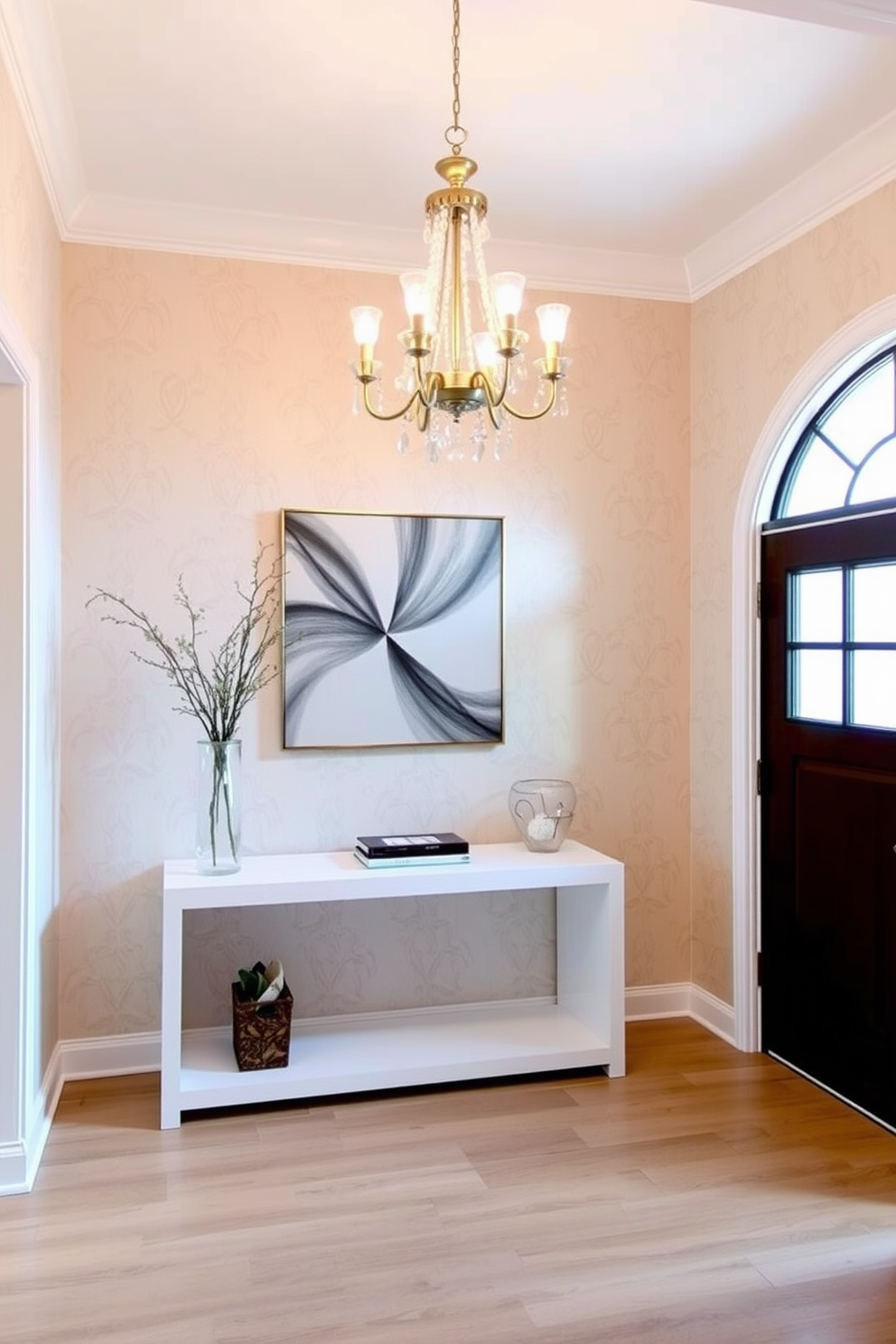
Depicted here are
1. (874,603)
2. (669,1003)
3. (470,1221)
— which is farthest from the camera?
(669,1003)

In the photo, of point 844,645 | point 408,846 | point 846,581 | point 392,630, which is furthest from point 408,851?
point 846,581

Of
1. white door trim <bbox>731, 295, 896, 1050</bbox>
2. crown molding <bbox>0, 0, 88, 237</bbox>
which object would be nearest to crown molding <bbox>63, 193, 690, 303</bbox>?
crown molding <bbox>0, 0, 88, 237</bbox>

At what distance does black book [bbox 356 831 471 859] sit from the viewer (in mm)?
3242

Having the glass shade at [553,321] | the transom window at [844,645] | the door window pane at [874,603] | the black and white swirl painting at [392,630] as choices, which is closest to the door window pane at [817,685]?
the transom window at [844,645]

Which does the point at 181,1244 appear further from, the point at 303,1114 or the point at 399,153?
the point at 399,153

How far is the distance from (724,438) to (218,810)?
7.23 feet

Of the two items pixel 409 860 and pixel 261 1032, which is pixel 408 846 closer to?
pixel 409 860

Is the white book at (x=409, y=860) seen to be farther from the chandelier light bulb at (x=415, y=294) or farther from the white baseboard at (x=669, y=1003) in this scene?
the chandelier light bulb at (x=415, y=294)

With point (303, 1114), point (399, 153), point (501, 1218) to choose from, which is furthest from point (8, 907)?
point (399, 153)

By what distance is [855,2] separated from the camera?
154 cm

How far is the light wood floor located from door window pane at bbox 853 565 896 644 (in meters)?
1.43

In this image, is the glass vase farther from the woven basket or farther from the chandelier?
the chandelier

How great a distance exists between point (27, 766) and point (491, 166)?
220 centimetres

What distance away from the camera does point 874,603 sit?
2.99 metres
